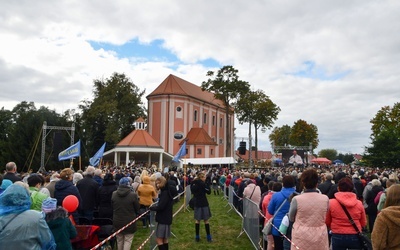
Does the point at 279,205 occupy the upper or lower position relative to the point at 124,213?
upper

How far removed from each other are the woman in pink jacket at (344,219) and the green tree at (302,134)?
78309 millimetres

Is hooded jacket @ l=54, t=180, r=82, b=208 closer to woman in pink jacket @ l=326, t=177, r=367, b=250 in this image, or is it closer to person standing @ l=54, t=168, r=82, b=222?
person standing @ l=54, t=168, r=82, b=222

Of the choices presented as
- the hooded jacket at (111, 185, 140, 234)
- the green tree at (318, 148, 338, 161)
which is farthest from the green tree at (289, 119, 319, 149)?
the hooded jacket at (111, 185, 140, 234)

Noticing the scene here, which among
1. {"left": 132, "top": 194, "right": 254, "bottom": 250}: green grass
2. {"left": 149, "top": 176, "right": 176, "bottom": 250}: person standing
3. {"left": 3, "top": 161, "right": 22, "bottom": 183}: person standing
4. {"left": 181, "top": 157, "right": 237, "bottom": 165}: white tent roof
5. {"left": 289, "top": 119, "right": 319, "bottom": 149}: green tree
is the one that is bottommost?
{"left": 132, "top": 194, "right": 254, "bottom": 250}: green grass

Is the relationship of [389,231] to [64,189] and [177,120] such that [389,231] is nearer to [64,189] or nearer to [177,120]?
[64,189]

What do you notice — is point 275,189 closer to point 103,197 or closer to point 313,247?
point 313,247

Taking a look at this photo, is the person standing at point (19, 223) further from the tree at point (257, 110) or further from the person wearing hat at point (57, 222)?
the tree at point (257, 110)

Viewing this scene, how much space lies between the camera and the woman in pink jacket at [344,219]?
5.41m

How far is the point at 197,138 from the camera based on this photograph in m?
58.2

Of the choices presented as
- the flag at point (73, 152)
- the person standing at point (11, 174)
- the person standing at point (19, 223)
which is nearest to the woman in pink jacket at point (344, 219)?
the person standing at point (19, 223)

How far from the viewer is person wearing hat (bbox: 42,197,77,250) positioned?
191 inches

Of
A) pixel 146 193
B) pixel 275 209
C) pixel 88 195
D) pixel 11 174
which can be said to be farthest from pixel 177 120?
pixel 275 209

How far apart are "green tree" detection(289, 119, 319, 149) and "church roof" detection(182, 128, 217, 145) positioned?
29.9 meters

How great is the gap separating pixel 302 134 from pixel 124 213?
256 ft
